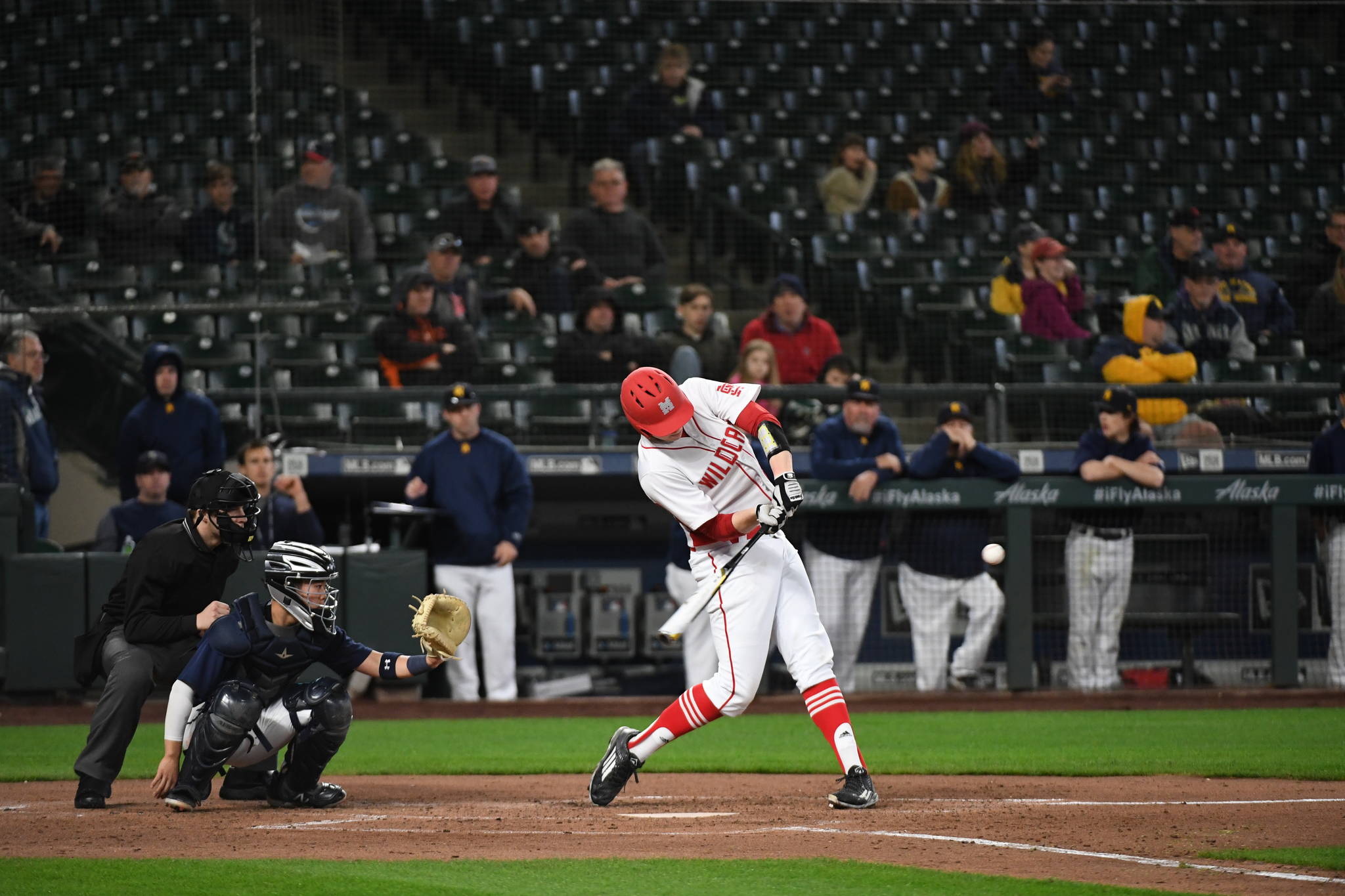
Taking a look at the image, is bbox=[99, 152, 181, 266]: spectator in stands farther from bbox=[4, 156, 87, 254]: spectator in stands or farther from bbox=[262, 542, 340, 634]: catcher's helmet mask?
bbox=[262, 542, 340, 634]: catcher's helmet mask

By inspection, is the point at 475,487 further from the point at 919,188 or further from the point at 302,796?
the point at 919,188

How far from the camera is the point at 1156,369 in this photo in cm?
1136

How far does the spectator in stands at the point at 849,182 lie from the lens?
46.1ft

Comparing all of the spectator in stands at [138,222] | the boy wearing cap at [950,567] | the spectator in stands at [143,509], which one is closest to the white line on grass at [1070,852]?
the boy wearing cap at [950,567]

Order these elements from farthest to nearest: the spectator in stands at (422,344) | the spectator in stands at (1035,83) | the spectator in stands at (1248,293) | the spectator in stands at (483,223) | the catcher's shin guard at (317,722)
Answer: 1. the spectator in stands at (1035,83)
2. the spectator in stands at (483,223)
3. the spectator in stands at (1248,293)
4. the spectator in stands at (422,344)
5. the catcher's shin guard at (317,722)

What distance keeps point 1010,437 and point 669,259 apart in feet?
13.6

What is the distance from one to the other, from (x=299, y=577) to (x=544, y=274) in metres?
7.01

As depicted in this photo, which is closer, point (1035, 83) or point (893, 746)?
point (893, 746)

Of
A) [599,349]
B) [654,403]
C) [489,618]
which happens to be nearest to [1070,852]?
[654,403]

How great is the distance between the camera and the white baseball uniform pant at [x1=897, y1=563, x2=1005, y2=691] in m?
10.4

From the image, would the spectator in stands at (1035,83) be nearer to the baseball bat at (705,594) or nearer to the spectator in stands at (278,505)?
the spectator in stands at (278,505)

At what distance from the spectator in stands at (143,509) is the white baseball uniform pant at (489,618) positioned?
176 cm

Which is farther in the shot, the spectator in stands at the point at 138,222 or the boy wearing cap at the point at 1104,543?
the spectator in stands at the point at 138,222

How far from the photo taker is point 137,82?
1376 cm
